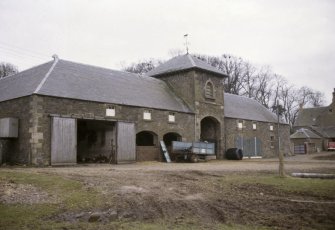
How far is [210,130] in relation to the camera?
32656 mm

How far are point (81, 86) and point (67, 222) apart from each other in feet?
53.2

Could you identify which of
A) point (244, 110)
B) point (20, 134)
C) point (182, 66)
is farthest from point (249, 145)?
point (20, 134)

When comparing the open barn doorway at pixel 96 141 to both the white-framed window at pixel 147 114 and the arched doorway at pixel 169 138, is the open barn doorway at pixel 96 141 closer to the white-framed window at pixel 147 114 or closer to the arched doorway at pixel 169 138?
the white-framed window at pixel 147 114

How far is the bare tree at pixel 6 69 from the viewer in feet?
165

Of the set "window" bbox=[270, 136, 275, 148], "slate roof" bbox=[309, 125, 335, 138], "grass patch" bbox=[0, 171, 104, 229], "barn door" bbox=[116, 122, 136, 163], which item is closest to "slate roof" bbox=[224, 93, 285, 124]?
"window" bbox=[270, 136, 275, 148]

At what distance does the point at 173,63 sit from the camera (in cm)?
3288

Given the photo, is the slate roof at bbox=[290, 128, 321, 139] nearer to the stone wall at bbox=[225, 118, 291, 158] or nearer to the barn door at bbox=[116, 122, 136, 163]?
the stone wall at bbox=[225, 118, 291, 158]

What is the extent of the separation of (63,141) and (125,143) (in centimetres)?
441

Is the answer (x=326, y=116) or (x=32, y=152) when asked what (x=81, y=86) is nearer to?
(x=32, y=152)

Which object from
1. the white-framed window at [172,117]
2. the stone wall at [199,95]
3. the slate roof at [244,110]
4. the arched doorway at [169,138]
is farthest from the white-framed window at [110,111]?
the slate roof at [244,110]

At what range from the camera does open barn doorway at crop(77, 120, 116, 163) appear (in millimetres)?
23359

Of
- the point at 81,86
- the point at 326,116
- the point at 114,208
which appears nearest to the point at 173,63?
the point at 81,86

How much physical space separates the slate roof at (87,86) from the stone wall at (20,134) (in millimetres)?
511

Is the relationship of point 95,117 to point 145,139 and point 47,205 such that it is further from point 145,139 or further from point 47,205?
point 47,205
